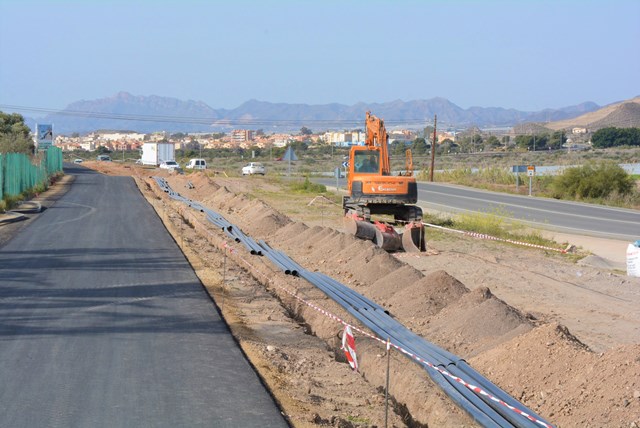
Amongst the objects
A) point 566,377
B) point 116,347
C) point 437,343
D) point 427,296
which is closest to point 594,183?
point 427,296

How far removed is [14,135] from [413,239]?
53.9 meters

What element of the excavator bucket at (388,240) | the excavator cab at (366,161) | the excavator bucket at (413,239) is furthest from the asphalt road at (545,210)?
the excavator bucket at (388,240)

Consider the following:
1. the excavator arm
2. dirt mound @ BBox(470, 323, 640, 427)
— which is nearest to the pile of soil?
dirt mound @ BBox(470, 323, 640, 427)

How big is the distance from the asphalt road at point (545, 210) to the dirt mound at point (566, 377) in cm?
2196

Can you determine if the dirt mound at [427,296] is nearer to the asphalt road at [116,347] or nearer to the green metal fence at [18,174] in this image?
the asphalt road at [116,347]

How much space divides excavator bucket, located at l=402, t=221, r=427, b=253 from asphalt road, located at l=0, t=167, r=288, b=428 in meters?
6.59

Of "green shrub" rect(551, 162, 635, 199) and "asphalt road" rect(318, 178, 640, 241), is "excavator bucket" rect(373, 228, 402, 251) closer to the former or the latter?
"asphalt road" rect(318, 178, 640, 241)

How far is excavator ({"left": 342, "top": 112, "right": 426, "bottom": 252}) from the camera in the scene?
82.2ft

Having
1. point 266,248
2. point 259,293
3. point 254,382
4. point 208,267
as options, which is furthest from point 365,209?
point 254,382

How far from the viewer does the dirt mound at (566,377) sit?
28.8 ft

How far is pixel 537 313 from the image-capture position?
15.7 meters

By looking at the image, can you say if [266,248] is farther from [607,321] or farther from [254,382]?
[254,382]

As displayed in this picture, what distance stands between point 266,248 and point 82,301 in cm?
907

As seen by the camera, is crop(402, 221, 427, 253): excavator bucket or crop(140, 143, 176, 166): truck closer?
crop(402, 221, 427, 253): excavator bucket
